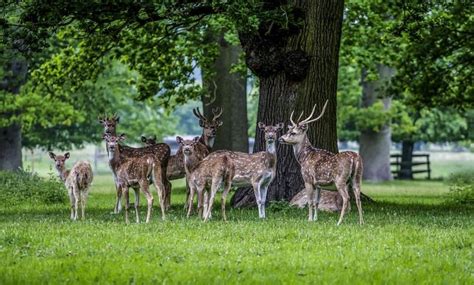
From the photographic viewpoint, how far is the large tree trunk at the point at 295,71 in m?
17.6

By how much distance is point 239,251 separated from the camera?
35.3 ft

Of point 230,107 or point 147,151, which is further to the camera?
point 230,107

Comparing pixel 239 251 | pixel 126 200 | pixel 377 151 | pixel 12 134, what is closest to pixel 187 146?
pixel 126 200

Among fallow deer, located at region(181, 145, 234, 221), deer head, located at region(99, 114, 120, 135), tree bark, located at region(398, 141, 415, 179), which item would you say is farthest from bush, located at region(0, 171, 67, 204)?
tree bark, located at region(398, 141, 415, 179)

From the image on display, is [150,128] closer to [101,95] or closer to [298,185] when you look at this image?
[101,95]

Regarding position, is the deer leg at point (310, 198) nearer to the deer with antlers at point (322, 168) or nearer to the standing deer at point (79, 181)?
the deer with antlers at point (322, 168)

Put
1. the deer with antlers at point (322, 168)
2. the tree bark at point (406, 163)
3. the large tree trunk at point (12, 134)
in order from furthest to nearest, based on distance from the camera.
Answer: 1. the tree bark at point (406, 163)
2. the large tree trunk at point (12, 134)
3. the deer with antlers at point (322, 168)

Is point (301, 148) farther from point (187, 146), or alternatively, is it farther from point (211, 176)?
point (187, 146)

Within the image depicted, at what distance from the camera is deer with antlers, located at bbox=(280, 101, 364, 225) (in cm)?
1449

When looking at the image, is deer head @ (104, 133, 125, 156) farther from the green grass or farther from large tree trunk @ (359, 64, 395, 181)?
large tree trunk @ (359, 64, 395, 181)

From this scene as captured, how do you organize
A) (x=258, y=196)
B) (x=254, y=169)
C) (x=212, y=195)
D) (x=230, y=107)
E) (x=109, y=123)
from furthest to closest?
(x=230, y=107) → (x=109, y=123) → (x=254, y=169) → (x=258, y=196) → (x=212, y=195)

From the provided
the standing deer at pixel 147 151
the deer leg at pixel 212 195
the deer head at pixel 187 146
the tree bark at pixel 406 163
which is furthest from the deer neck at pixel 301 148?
the tree bark at pixel 406 163

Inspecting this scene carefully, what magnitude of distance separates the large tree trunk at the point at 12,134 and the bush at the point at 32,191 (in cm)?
944

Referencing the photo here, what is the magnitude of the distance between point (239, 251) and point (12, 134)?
24027mm
